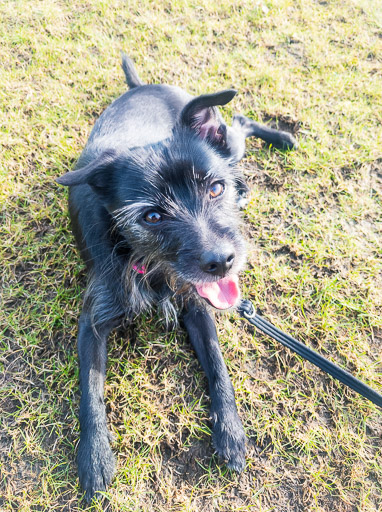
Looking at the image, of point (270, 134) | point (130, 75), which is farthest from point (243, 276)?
point (130, 75)

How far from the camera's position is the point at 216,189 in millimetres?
2627

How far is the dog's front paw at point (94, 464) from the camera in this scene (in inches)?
101

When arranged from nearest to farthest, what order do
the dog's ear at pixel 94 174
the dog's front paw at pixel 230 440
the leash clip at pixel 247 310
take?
the dog's ear at pixel 94 174 < the dog's front paw at pixel 230 440 < the leash clip at pixel 247 310

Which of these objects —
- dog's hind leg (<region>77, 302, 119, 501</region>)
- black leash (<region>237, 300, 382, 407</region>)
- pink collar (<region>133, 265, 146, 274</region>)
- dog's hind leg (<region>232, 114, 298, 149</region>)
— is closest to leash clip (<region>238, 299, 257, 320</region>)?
black leash (<region>237, 300, 382, 407</region>)

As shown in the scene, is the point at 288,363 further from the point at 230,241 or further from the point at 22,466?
the point at 22,466

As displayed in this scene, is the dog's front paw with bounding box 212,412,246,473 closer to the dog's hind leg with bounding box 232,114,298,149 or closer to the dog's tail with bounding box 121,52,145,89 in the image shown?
the dog's hind leg with bounding box 232,114,298,149

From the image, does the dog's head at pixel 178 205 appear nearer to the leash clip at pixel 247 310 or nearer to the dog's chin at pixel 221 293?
the dog's chin at pixel 221 293

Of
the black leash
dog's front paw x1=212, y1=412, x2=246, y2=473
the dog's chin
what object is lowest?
dog's front paw x1=212, y1=412, x2=246, y2=473

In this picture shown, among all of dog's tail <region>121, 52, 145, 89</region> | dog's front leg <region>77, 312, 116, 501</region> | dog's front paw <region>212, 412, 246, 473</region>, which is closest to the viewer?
dog's front leg <region>77, 312, 116, 501</region>

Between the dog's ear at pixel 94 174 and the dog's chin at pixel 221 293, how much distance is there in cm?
94

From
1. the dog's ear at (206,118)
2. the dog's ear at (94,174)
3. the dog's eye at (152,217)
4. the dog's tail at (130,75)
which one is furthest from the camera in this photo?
the dog's tail at (130,75)

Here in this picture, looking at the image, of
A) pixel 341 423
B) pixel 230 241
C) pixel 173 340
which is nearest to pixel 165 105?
pixel 230 241

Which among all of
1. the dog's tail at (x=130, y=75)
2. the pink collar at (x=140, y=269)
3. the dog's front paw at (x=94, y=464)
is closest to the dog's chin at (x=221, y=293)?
the pink collar at (x=140, y=269)

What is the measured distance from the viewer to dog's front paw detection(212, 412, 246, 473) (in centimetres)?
267
